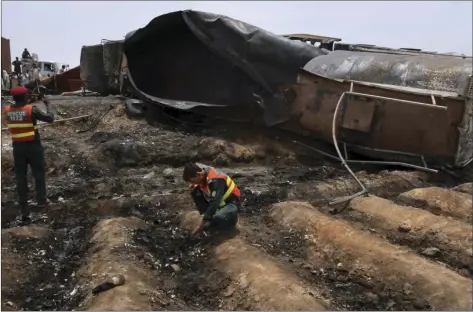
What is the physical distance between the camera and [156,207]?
20.9 ft

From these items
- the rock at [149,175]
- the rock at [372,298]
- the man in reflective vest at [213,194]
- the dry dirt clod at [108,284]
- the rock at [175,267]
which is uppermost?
the man in reflective vest at [213,194]

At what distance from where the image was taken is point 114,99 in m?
11.8

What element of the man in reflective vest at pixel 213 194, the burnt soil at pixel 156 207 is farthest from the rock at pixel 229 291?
the man in reflective vest at pixel 213 194

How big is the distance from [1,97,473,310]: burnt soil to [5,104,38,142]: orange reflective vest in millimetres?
948

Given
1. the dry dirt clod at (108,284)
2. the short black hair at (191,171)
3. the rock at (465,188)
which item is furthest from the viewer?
the rock at (465,188)

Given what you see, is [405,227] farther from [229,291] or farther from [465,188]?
[229,291]

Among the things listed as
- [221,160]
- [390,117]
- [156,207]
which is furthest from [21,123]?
[390,117]

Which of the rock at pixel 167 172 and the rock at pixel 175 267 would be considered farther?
the rock at pixel 167 172

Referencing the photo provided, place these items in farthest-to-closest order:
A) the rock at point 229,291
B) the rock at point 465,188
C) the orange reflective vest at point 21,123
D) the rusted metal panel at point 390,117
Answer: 1. the rusted metal panel at point 390,117
2. the rock at point 465,188
3. the orange reflective vest at point 21,123
4. the rock at point 229,291

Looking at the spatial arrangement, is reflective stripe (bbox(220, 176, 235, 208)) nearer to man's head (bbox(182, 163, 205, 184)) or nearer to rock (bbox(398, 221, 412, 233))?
man's head (bbox(182, 163, 205, 184))

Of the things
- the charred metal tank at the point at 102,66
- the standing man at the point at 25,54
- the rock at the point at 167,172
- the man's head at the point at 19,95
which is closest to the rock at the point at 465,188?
the rock at the point at 167,172

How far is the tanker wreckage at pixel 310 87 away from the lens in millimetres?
7668

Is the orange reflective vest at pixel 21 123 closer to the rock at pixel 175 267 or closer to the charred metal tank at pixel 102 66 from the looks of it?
the rock at pixel 175 267

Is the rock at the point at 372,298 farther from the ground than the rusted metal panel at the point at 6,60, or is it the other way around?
the rusted metal panel at the point at 6,60
